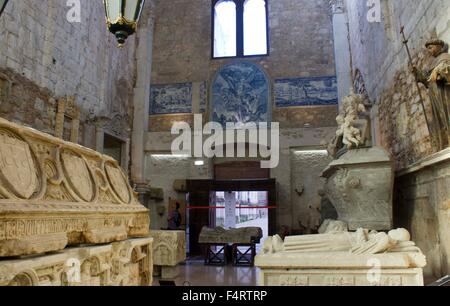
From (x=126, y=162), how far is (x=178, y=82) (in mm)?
3332

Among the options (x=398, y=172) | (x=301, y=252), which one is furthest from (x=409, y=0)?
(x=301, y=252)

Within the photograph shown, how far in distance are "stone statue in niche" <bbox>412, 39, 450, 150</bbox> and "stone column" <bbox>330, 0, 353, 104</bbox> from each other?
7.32 meters

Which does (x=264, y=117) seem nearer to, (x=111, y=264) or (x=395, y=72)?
(x=395, y=72)

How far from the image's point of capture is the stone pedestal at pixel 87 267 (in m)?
1.45

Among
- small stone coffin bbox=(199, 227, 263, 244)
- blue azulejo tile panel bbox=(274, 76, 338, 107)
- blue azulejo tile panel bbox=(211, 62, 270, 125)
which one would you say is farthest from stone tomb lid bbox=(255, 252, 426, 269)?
blue azulejo tile panel bbox=(274, 76, 338, 107)

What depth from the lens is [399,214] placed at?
641 cm

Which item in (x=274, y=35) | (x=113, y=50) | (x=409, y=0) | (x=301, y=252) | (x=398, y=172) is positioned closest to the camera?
(x=301, y=252)

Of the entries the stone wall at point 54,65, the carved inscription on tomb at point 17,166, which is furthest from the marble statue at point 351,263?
the stone wall at point 54,65

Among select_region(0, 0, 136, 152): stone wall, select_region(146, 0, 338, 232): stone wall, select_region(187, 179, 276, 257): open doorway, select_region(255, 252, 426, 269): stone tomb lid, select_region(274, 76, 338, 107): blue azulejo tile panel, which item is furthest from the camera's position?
select_region(274, 76, 338, 107): blue azulejo tile panel

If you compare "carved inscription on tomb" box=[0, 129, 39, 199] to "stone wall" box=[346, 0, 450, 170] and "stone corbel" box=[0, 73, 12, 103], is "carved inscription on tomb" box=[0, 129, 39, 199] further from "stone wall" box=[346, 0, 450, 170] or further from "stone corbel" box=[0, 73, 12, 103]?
"stone corbel" box=[0, 73, 12, 103]

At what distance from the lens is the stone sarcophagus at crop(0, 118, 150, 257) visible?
1.53 meters

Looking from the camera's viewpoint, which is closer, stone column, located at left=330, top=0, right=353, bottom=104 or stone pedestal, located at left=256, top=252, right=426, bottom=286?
stone pedestal, located at left=256, top=252, right=426, bottom=286

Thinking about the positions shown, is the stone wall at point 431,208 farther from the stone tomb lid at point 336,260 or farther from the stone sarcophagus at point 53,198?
the stone sarcophagus at point 53,198

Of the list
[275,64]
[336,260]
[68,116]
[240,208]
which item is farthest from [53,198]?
[275,64]
